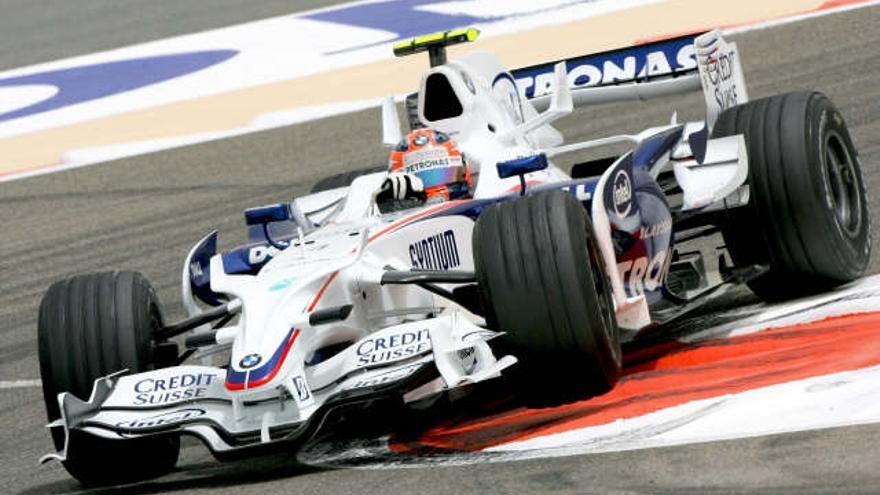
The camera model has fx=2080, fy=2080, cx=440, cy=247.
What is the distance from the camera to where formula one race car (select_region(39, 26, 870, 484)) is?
767 centimetres

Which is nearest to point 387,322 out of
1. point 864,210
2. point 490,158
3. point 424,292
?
point 424,292

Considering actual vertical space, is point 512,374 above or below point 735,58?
below

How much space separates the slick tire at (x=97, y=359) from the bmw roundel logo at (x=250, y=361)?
75 cm

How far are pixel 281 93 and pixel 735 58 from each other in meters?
8.45

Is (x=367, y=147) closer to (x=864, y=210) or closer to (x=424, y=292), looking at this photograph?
(x=864, y=210)

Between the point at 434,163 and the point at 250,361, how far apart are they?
2.09 meters

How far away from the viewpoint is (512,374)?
792cm

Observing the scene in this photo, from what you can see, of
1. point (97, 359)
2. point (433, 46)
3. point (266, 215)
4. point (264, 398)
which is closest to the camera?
point (264, 398)

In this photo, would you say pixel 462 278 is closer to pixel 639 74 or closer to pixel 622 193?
pixel 622 193

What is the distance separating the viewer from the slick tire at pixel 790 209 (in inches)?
375

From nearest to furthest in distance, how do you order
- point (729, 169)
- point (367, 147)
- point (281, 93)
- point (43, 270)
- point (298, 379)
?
point (298, 379), point (729, 169), point (43, 270), point (367, 147), point (281, 93)

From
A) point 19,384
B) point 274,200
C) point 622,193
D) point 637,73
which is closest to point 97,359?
point 622,193

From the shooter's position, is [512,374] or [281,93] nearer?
[512,374]

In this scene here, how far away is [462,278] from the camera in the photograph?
804cm
